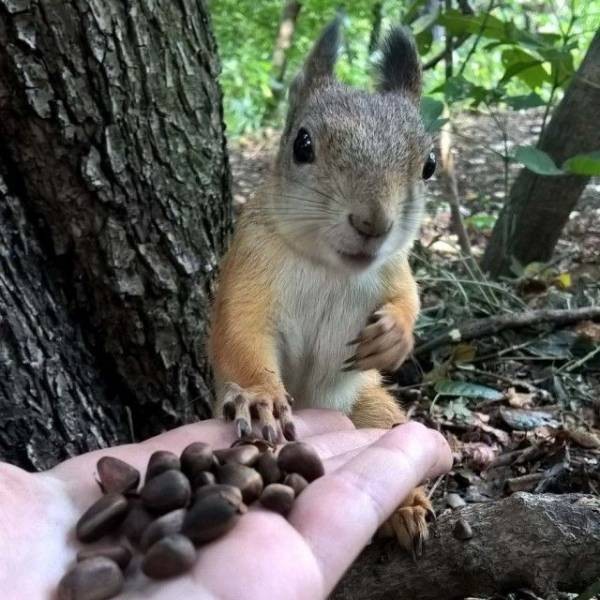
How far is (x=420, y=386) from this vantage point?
3.01 metres

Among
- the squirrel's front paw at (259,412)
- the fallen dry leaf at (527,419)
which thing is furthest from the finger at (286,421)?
the fallen dry leaf at (527,419)

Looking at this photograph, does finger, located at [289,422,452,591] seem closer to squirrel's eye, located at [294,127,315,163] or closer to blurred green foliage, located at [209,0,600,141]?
squirrel's eye, located at [294,127,315,163]

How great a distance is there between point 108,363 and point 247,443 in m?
0.81

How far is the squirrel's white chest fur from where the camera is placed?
2.17 metres

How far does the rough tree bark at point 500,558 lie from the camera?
5.51 ft

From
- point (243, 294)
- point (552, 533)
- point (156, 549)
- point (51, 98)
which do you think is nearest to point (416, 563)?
point (552, 533)

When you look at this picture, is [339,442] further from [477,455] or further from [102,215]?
[102,215]

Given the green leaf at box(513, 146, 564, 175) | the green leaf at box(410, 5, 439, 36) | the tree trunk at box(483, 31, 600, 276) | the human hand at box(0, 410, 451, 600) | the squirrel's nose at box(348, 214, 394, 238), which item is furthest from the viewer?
the tree trunk at box(483, 31, 600, 276)

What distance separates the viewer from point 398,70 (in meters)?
2.38

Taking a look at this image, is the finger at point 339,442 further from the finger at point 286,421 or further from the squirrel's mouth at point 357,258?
the squirrel's mouth at point 357,258

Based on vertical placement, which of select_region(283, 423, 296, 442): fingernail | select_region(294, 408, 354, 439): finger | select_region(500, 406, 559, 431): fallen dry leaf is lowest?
select_region(500, 406, 559, 431): fallen dry leaf

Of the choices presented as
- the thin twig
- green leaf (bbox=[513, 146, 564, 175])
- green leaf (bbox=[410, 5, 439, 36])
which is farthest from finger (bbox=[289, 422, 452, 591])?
green leaf (bbox=[410, 5, 439, 36])

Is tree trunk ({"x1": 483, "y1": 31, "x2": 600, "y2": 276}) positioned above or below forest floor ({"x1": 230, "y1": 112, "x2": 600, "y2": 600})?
above

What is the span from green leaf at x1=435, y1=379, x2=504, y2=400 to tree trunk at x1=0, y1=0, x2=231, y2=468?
89 centimetres
